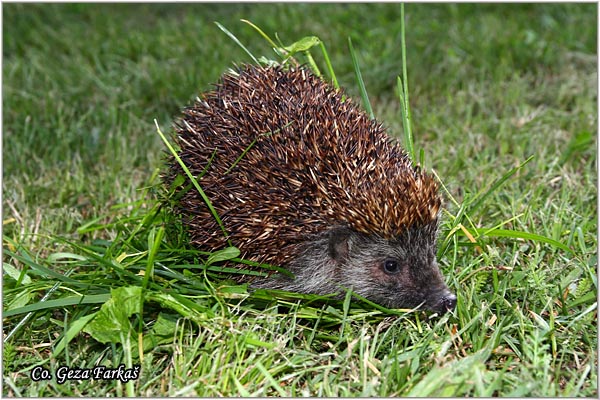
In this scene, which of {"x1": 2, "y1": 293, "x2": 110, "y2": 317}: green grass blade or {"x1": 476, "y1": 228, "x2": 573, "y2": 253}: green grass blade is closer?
{"x1": 2, "y1": 293, "x2": 110, "y2": 317}: green grass blade

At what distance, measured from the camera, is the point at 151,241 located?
4.57 m

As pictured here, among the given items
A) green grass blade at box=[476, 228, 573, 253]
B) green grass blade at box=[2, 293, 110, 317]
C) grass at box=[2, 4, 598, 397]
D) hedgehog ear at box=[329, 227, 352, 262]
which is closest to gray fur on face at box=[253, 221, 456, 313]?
hedgehog ear at box=[329, 227, 352, 262]

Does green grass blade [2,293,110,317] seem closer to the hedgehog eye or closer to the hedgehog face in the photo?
the hedgehog face

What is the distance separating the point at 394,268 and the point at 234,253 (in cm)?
99

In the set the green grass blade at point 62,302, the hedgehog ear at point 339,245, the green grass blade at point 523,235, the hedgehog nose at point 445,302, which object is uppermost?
the hedgehog ear at point 339,245

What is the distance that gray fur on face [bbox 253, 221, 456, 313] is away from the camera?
4242mm

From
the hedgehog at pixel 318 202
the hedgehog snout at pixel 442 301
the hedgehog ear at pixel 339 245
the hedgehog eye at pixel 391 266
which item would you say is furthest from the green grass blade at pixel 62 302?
the hedgehog snout at pixel 442 301

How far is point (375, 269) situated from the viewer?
14.3ft

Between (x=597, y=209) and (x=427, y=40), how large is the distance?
378 cm

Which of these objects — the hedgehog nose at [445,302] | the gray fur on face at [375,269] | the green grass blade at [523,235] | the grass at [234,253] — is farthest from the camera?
the green grass blade at [523,235]

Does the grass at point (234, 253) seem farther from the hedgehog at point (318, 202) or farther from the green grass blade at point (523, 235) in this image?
the hedgehog at point (318, 202)

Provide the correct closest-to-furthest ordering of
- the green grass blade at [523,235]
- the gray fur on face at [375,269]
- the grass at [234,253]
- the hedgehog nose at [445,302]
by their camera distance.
→ 1. the grass at [234,253]
2. the hedgehog nose at [445,302]
3. the gray fur on face at [375,269]
4. the green grass blade at [523,235]

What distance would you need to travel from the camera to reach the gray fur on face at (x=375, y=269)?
4.24 metres

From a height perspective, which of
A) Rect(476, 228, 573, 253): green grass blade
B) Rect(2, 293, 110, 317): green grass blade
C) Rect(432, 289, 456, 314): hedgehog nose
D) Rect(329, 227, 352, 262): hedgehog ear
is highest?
Rect(329, 227, 352, 262): hedgehog ear
